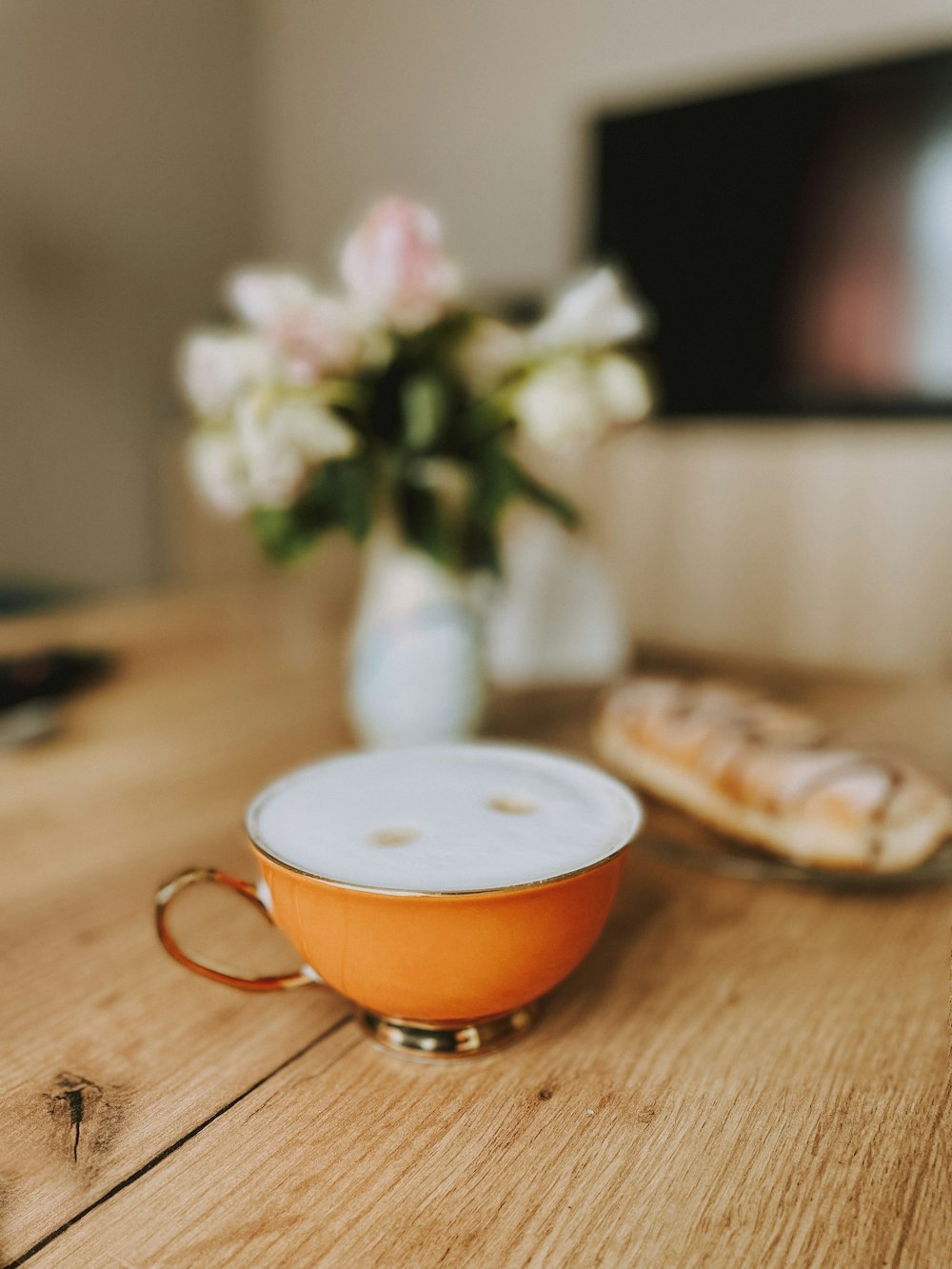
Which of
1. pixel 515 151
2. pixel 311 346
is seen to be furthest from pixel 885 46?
pixel 311 346

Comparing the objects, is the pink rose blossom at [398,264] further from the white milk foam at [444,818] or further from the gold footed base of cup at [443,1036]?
the gold footed base of cup at [443,1036]

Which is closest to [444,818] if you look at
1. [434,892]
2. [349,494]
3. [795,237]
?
[434,892]

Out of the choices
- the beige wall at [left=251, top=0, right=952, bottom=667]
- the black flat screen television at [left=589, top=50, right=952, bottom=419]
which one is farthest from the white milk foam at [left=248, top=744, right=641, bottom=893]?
the black flat screen television at [left=589, top=50, right=952, bottom=419]

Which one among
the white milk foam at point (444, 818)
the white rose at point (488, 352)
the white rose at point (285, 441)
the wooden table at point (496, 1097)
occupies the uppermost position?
the white rose at point (488, 352)

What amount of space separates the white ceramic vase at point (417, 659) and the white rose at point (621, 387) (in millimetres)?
184

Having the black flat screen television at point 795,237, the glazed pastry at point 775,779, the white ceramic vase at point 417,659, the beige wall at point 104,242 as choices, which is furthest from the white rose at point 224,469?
the beige wall at point 104,242

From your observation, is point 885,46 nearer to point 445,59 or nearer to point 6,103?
point 445,59

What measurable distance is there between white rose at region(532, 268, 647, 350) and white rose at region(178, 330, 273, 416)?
0.72 ft

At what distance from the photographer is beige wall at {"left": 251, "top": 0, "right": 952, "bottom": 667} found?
1.99 metres

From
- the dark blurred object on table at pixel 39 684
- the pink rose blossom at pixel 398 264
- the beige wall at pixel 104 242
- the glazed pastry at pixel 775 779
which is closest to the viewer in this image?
the glazed pastry at pixel 775 779

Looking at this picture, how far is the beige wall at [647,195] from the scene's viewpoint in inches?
78.2

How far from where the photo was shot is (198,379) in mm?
713

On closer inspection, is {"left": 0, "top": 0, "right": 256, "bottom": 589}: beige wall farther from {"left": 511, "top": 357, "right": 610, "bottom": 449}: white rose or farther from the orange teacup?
the orange teacup

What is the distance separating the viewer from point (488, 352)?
0.73 meters
